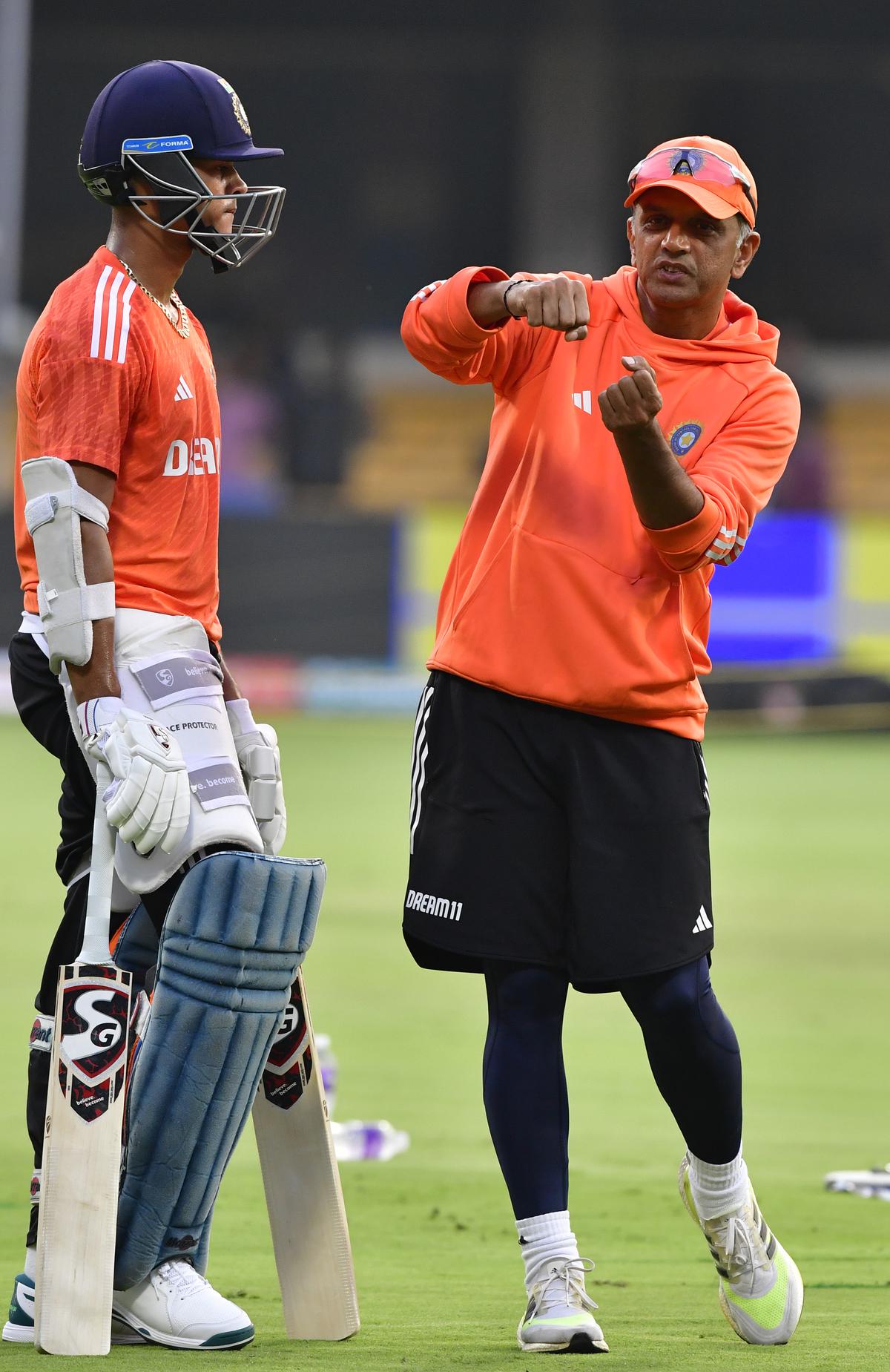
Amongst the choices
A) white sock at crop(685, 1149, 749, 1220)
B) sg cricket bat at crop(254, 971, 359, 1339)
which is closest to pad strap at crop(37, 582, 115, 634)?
sg cricket bat at crop(254, 971, 359, 1339)

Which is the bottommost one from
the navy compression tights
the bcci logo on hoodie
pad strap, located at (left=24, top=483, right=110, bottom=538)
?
the navy compression tights

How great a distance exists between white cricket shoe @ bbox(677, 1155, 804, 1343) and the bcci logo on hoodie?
3.93 ft

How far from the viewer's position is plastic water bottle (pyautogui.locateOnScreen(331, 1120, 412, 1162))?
4555 mm

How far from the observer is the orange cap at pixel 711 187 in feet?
10.4

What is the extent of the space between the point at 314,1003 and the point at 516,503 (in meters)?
3.07

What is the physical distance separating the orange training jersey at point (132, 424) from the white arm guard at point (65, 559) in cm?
4

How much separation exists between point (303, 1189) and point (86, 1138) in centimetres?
40

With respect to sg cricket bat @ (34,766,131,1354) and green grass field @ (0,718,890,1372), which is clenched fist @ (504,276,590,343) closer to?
sg cricket bat @ (34,766,131,1354)

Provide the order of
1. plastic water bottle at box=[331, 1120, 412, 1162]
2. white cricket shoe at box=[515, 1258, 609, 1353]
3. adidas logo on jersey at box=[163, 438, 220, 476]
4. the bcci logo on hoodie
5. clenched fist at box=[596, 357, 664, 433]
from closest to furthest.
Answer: clenched fist at box=[596, 357, 664, 433] → white cricket shoe at box=[515, 1258, 609, 1353] → adidas logo on jersey at box=[163, 438, 220, 476] → the bcci logo on hoodie → plastic water bottle at box=[331, 1120, 412, 1162]

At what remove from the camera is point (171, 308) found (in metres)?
3.21

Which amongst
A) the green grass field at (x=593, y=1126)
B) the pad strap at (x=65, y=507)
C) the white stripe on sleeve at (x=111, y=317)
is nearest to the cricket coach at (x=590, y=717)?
the green grass field at (x=593, y=1126)

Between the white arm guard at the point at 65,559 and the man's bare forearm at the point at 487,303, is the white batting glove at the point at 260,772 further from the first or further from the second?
the man's bare forearm at the point at 487,303

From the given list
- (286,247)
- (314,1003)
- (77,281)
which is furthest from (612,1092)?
(286,247)

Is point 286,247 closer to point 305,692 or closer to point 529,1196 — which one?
point 305,692
